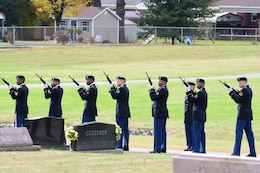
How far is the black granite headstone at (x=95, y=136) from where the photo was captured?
1594cm

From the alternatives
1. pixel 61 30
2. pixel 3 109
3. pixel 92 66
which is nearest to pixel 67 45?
pixel 61 30

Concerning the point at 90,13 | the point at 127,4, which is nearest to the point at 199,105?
the point at 90,13

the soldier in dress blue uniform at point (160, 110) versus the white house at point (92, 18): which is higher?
the white house at point (92, 18)

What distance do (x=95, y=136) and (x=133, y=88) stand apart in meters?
18.6

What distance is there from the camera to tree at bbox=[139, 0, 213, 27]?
64750 mm

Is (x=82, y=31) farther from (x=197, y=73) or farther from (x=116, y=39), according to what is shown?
(x=197, y=73)

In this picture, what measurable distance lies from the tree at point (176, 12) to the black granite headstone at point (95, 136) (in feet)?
159

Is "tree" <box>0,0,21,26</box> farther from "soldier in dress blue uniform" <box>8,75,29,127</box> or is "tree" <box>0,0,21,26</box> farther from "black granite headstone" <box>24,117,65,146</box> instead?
"black granite headstone" <box>24,117,65,146</box>

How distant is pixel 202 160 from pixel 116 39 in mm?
52148

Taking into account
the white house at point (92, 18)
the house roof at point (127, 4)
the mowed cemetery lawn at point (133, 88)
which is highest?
the house roof at point (127, 4)

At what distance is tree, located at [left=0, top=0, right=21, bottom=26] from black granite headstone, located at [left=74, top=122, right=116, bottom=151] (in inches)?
2323

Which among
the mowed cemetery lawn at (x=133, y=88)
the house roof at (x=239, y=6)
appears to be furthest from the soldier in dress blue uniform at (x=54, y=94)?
the house roof at (x=239, y=6)

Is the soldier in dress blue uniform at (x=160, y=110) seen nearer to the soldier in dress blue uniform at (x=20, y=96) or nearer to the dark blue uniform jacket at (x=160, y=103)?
the dark blue uniform jacket at (x=160, y=103)

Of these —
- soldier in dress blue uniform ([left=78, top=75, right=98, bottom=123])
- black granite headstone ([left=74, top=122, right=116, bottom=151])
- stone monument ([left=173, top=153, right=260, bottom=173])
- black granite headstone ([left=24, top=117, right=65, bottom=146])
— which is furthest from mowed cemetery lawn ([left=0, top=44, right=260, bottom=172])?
stone monument ([left=173, top=153, right=260, bottom=173])
